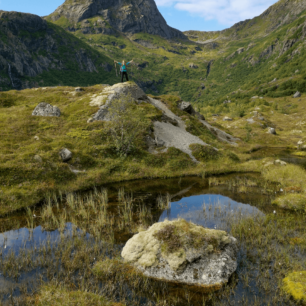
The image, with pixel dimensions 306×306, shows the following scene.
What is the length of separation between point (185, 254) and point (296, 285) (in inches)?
232

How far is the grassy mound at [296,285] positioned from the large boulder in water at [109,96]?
4350 centimetres

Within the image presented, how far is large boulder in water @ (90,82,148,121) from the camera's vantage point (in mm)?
48312

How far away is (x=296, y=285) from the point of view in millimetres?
10562

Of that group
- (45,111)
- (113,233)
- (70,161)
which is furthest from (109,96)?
(113,233)

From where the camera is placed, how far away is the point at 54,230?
1695cm

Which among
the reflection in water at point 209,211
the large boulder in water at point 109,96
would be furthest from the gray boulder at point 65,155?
the reflection in water at point 209,211

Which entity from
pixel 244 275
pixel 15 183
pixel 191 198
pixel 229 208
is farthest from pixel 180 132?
pixel 244 275

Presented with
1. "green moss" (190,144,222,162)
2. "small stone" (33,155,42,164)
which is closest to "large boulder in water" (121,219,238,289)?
"small stone" (33,155,42,164)

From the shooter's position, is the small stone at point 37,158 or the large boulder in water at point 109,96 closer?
the small stone at point 37,158

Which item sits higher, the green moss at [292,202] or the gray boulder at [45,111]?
the gray boulder at [45,111]

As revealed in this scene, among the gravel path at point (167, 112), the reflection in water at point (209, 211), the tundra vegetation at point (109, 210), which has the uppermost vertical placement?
the gravel path at point (167, 112)

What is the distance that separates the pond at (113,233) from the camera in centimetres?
1055

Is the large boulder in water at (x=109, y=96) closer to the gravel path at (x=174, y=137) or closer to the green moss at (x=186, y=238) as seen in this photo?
the gravel path at (x=174, y=137)

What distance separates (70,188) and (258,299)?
24.5 metres
